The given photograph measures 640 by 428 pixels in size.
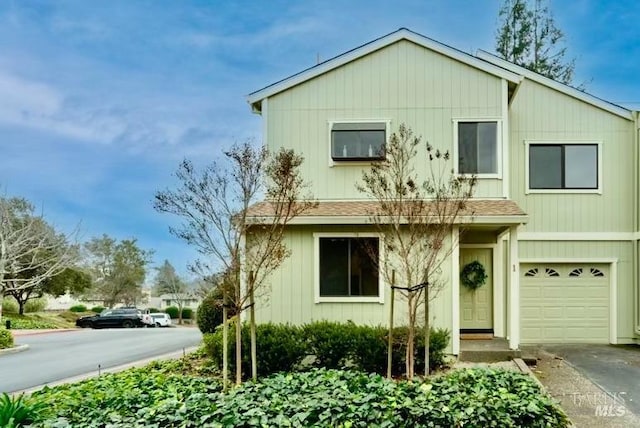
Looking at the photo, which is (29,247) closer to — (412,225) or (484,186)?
(484,186)

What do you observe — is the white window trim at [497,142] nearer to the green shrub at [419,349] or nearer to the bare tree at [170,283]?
the green shrub at [419,349]

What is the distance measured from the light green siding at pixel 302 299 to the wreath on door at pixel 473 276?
194 centimetres

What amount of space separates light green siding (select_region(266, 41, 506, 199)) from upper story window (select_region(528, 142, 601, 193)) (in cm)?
236

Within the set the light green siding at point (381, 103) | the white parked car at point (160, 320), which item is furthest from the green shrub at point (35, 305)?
the light green siding at point (381, 103)

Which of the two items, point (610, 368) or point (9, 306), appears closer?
point (610, 368)

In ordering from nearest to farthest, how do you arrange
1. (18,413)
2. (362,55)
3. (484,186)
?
(18,413)
(484,186)
(362,55)

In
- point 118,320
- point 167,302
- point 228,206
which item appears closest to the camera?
point 228,206

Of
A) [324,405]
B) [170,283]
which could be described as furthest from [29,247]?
[324,405]

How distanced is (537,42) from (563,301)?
1413 cm

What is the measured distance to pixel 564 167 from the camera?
14617 mm

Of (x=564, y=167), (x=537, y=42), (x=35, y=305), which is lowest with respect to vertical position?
(x=35, y=305)

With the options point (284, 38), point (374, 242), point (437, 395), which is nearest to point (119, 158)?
point (284, 38)

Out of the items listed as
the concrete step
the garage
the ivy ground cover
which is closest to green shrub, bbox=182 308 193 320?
the garage

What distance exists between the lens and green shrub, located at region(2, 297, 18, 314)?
3713 centimetres
